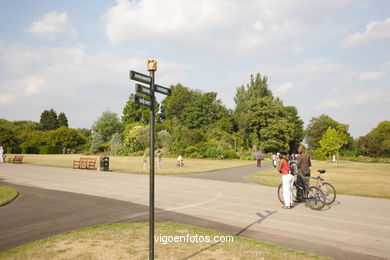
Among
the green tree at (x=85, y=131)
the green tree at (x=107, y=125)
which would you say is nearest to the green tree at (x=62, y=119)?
the green tree at (x=85, y=131)

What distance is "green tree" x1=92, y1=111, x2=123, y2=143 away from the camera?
68.9m

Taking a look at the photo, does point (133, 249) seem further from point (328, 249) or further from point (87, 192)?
point (87, 192)

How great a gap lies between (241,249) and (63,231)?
3790mm

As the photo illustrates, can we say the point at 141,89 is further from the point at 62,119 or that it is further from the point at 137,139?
the point at 62,119

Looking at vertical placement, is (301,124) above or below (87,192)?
above

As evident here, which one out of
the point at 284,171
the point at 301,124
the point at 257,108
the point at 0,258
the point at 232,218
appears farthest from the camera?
the point at 301,124

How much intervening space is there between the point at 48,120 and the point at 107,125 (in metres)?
43.9

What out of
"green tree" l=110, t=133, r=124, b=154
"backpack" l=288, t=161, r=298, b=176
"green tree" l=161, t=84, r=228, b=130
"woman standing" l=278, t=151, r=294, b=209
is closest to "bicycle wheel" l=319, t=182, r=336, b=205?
"backpack" l=288, t=161, r=298, b=176

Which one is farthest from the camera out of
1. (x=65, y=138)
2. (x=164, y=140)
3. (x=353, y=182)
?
(x=65, y=138)

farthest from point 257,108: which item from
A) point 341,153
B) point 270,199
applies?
point 270,199

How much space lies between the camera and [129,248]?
494cm

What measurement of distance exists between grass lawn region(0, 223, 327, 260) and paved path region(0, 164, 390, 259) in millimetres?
699

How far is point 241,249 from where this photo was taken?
193 inches

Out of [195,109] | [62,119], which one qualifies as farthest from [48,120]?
[195,109]
